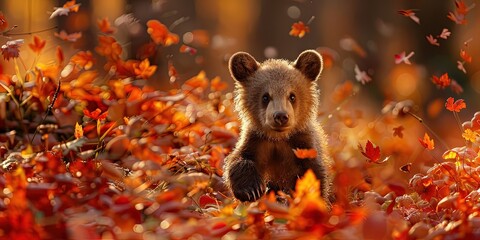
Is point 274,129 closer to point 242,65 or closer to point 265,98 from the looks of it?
point 265,98

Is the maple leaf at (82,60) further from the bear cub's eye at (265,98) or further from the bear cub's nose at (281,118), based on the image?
the bear cub's nose at (281,118)

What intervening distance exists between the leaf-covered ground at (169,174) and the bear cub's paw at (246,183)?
0.12 metres

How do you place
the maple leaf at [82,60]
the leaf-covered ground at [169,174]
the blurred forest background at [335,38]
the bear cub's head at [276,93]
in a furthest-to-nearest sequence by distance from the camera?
the blurred forest background at [335,38] → the maple leaf at [82,60] → the bear cub's head at [276,93] → the leaf-covered ground at [169,174]

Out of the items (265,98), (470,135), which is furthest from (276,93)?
(470,135)

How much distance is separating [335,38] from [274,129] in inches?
475

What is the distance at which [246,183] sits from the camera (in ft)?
14.2

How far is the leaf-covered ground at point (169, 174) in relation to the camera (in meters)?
3.09

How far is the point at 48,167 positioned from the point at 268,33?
13.4m

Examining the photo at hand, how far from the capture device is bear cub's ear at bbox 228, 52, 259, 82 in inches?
194

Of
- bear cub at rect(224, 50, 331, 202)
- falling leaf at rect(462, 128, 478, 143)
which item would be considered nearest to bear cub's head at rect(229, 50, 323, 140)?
bear cub at rect(224, 50, 331, 202)

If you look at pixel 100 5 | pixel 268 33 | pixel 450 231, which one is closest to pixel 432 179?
pixel 450 231

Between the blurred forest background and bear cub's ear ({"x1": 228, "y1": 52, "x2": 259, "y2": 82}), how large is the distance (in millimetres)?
4793

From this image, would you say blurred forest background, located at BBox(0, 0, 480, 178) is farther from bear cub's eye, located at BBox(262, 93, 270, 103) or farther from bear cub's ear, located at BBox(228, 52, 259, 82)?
bear cub's eye, located at BBox(262, 93, 270, 103)

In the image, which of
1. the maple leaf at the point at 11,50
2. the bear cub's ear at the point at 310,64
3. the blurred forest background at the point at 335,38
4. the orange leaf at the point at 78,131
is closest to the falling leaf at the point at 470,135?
the bear cub's ear at the point at 310,64
